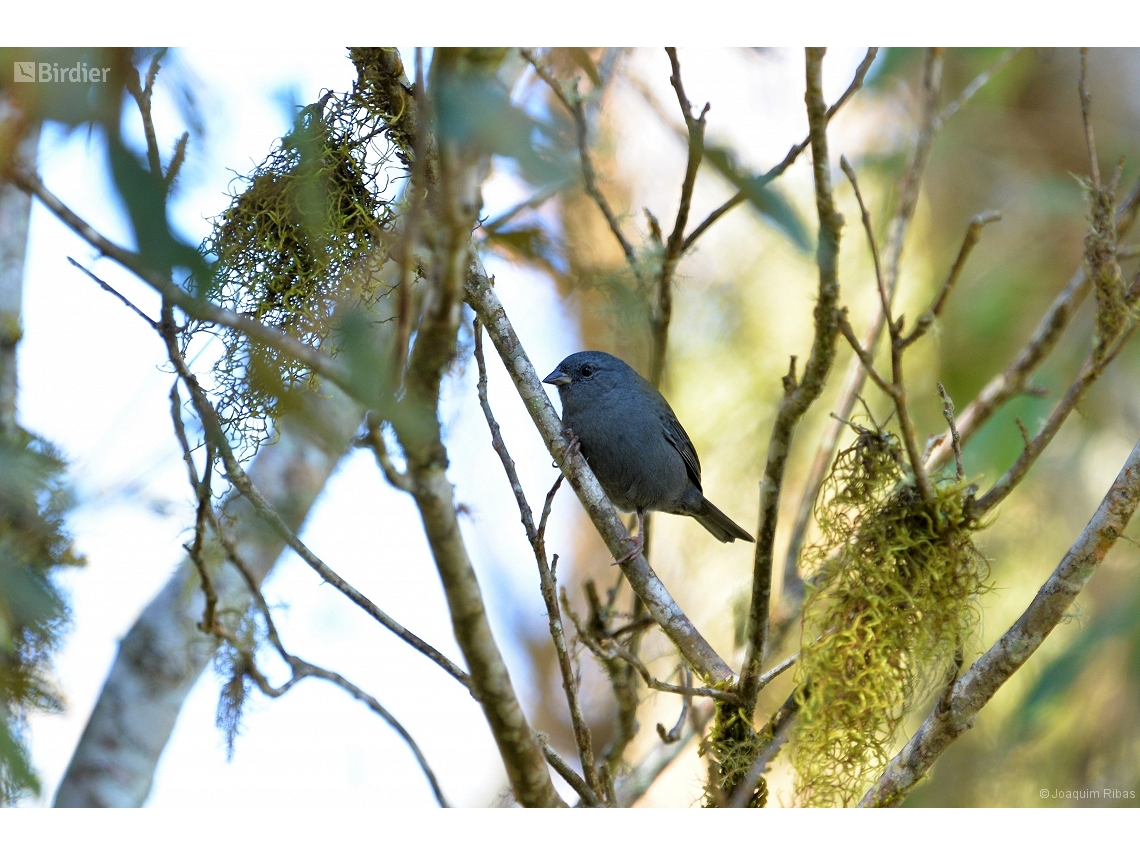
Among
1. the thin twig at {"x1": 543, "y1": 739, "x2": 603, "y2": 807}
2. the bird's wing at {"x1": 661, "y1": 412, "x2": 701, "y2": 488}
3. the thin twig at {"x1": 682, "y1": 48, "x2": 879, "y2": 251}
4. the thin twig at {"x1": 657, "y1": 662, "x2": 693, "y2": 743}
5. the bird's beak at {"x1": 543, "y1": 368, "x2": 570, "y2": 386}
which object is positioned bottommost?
the thin twig at {"x1": 543, "y1": 739, "x2": 603, "y2": 807}

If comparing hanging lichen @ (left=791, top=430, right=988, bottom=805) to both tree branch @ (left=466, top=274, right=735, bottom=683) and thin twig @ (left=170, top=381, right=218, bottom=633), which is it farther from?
thin twig @ (left=170, top=381, right=218, bottom=633)

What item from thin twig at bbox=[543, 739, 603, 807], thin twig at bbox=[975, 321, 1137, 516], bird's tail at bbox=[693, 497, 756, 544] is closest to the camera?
thin twig at bbox=[975, 321, 1137, 516]

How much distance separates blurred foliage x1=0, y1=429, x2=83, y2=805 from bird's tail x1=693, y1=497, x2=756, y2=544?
9.25 ft

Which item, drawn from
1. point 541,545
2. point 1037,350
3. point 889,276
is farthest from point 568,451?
point 1037,350

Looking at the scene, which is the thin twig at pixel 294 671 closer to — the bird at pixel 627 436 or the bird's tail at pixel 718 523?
the bird at pixel 627 436

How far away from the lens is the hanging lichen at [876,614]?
2486mm

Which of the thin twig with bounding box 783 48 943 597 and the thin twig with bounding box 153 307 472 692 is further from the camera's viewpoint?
the thin twig with bounding box 783 48 943 597

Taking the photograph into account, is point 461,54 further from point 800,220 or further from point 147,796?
point 147,796

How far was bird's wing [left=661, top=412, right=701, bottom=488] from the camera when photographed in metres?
4.30

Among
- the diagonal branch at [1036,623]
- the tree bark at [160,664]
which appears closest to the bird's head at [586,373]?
the tree bark at [160,664]

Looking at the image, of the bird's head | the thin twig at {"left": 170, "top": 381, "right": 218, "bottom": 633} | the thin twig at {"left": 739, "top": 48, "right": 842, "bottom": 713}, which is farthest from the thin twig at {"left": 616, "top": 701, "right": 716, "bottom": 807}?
the thin twig at {"left": 170, "top": 381, "right": 218, "bottom": 633}

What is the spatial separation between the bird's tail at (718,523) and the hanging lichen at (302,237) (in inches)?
91.1

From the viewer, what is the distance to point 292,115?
2670 millimetres
